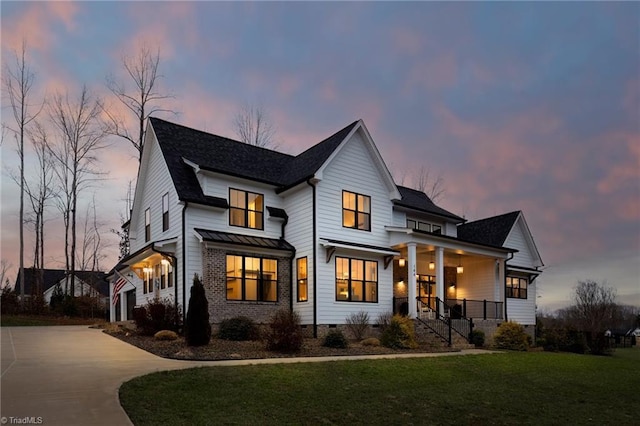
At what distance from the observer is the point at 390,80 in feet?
80.8

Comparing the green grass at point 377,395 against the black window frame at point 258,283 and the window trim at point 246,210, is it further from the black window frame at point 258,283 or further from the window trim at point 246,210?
the window trim at point 246,210

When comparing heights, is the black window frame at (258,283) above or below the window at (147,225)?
below

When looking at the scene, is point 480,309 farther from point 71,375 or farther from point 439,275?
point 71,375

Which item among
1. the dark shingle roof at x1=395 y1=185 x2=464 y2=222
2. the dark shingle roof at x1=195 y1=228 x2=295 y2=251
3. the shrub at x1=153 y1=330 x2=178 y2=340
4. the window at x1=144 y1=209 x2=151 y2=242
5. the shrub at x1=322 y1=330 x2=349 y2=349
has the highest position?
the dark shingle roof at x1=395 y1=185 x2=464 y2=222

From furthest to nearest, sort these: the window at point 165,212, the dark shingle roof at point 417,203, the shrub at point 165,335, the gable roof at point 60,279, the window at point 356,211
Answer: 1. the gable roof at point 60,279
2. the dark shingle roof at point 417,203
3. the window at point 356,211
4. the window at point 165,212
5. the shrub at point 165,335

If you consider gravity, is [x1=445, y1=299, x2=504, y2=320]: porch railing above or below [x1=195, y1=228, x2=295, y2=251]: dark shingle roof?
below

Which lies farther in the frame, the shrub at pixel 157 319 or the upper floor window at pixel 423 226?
the upper floor window at pixel 423 226

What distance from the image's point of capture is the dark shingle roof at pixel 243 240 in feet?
62.7

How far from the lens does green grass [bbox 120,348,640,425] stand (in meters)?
8.34

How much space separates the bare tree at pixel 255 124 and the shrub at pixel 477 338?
24333mm

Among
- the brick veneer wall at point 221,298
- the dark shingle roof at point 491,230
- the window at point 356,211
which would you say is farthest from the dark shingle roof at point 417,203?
the brick veneer wall at point 221,298

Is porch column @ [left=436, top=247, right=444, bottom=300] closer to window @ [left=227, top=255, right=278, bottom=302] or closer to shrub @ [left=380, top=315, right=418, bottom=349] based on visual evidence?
shrub @ [left=380, top=315, right=418, bottom=349]

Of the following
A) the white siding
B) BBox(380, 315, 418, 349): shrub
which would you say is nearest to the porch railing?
the white siding

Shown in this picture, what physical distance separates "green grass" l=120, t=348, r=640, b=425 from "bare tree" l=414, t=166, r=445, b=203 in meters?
31.7
